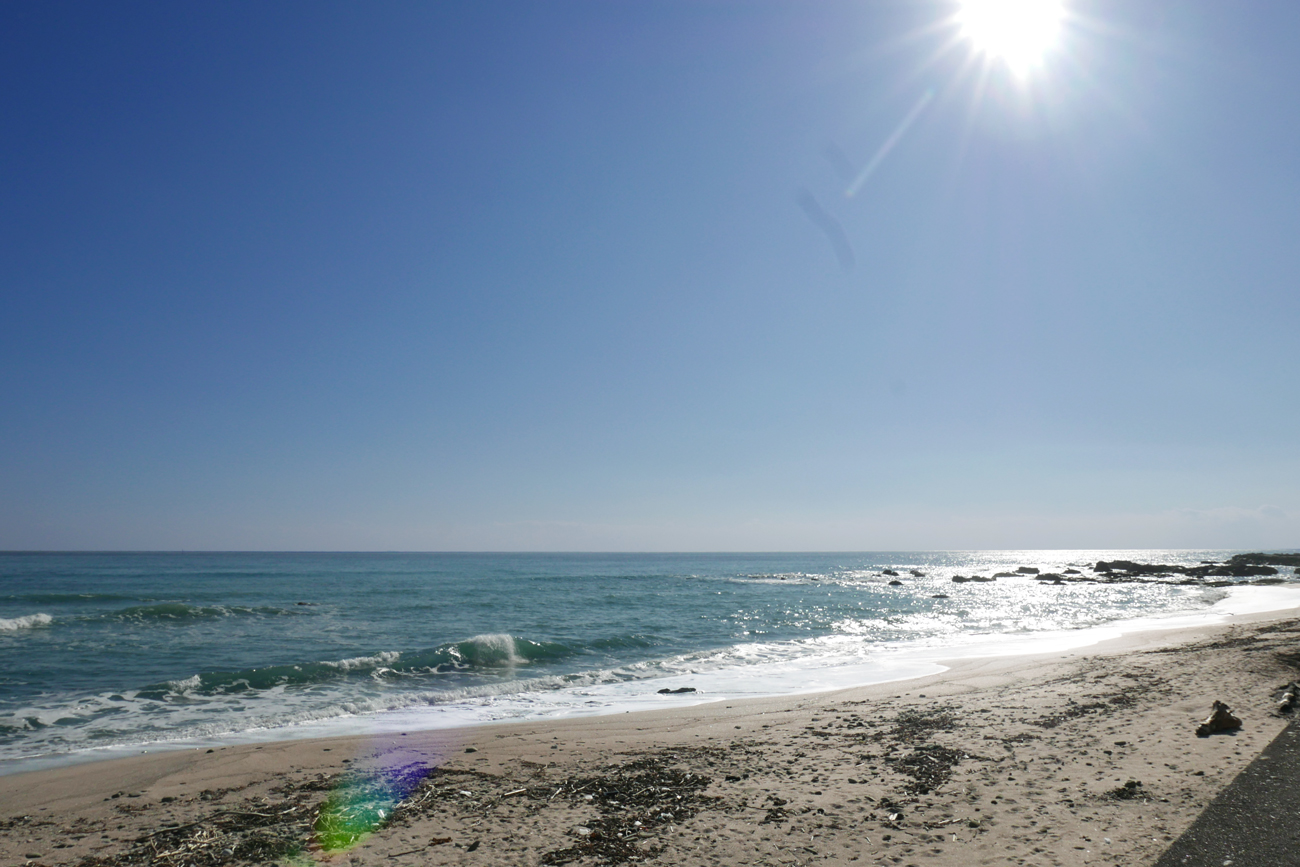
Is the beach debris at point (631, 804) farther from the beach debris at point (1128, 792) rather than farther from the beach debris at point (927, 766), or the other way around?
the beach debris at point (1128, 792)

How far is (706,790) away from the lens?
7.26 m

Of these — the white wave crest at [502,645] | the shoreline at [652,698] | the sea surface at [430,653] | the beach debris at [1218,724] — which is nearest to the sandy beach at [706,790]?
the beach debris at [1218,724]

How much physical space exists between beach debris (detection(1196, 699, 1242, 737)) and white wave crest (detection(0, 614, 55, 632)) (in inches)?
1485

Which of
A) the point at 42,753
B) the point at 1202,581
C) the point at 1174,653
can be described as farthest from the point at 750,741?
the point at 1202,581

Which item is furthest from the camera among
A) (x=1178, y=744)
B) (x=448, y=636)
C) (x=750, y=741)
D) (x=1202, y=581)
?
(x=1202, y=581)

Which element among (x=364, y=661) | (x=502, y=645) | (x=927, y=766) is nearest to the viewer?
(x=927, y=766)

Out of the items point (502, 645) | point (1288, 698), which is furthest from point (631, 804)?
point (502, 645)

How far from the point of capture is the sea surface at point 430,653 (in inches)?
520

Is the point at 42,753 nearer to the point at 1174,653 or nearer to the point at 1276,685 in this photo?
the point at 1276,685

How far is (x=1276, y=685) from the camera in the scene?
1102cm

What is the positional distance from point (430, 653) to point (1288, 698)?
20136mm

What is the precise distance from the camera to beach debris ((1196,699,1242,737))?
840cm

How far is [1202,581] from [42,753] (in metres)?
80.9

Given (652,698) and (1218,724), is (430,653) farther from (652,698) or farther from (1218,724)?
(1218,724)
